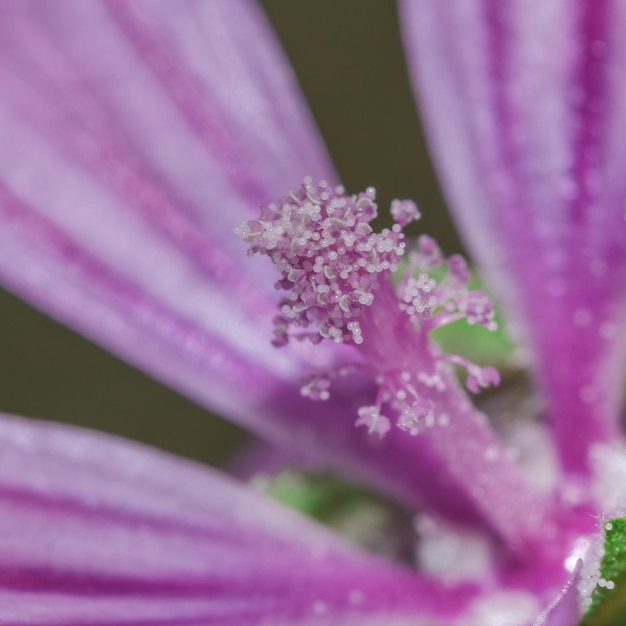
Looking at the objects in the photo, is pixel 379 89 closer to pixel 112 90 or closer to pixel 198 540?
pixel 112 90

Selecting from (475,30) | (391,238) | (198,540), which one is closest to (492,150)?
(475,30)

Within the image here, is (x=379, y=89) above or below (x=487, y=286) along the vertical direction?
above

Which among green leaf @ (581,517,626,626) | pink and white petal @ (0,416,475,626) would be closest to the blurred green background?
pink and white petal @ (0,416,475,626)

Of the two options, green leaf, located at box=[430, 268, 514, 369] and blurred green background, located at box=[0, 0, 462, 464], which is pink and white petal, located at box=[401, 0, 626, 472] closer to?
green leaf, located at box=[430, 268, 514, 369]

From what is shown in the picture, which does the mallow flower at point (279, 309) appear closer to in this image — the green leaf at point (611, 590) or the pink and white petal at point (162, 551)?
the pink and white petal at point (162, 551)

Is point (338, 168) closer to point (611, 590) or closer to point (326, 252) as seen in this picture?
point (326, 252)

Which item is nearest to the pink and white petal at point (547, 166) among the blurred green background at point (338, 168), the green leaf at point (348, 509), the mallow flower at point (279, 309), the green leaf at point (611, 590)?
the mallow flower at point (279, 309)
